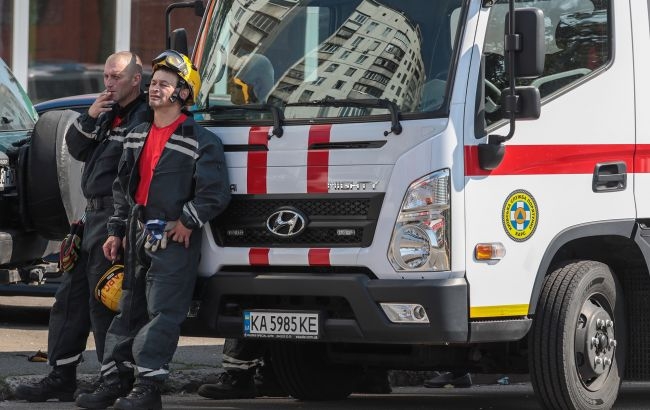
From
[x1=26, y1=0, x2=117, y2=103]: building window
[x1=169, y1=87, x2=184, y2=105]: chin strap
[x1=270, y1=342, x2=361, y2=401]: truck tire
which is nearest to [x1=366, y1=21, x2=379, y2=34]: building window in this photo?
[x1=169, y1=87, x2=184, y2=105]: chin strap

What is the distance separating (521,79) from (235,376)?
254 cm

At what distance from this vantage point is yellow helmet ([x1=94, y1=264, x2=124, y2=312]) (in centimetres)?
789

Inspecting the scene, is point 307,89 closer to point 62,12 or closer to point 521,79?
point 521,79

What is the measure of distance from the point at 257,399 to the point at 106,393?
1464 mm

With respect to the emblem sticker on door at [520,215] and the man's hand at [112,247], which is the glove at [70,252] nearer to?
the man's hand at [112,247]

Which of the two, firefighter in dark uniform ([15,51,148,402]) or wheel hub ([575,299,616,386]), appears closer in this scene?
wheel hub ([575,299,616,386])

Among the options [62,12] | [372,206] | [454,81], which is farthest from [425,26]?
[62,12]

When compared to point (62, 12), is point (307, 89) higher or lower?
lower

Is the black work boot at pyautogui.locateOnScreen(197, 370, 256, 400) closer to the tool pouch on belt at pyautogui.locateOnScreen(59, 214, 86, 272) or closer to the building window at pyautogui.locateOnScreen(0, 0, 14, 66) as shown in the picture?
the tool pouch on belt at pyautogui.locateOnScreen(59, 214, 86, 272)

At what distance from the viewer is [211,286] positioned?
7.60 m

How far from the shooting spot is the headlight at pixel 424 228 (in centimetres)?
708

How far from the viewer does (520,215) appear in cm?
733

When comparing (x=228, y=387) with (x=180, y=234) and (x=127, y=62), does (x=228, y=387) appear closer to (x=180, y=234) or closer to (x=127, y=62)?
(x=180, y=234)

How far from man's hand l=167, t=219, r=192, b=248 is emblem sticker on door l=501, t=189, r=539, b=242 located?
154 cm
